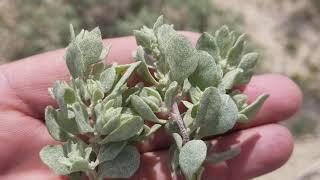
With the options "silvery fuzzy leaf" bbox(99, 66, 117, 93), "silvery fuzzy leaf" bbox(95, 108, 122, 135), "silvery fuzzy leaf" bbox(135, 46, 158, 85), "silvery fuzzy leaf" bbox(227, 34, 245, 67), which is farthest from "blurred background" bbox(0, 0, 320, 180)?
"silvery fuzzy leaf" bbox(95, 108, 122, 135)

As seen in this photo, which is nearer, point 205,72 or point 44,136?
point 205,72

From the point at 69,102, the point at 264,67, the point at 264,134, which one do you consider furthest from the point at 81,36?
the point at 264,67

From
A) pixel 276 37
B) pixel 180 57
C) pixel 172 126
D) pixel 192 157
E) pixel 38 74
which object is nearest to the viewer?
pixel 192 157

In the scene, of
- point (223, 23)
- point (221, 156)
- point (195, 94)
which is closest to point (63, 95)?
point (195, 94)

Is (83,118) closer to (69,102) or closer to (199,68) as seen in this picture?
(69,102)

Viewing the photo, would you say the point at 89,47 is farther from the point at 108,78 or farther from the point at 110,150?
the point at 110,150
